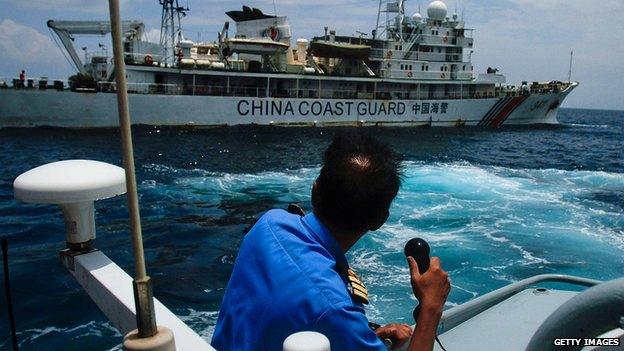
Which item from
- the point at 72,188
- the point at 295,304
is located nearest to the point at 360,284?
the point at 295,304

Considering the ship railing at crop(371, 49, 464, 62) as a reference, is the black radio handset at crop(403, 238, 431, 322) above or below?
below

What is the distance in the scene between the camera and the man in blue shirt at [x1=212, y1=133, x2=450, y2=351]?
1313mm

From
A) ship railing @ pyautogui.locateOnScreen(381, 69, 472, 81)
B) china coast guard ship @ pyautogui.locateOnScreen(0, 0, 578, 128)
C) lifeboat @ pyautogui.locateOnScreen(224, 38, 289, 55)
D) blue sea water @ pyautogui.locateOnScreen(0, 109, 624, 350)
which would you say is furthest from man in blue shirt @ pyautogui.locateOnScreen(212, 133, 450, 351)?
ship railing @ pyautogui.locateOnScreen(381, 69, 472, 81)

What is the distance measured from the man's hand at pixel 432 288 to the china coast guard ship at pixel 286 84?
2703 cm

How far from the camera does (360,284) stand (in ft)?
4.95

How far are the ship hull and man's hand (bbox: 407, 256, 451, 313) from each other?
91.6ft

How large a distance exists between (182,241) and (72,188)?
21.8 ft

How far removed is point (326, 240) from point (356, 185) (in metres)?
0.20

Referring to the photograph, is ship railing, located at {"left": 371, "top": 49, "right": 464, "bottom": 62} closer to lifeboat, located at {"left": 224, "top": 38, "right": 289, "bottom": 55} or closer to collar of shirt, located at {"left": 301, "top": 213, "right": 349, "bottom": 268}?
lifeboat, located at {"left": 224, "top": 38, "right": 289, "bottom": 55}

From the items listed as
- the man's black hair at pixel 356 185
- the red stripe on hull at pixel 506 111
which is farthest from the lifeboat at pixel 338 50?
the man's black hair at pixel 356 185

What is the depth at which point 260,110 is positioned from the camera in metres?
31.1

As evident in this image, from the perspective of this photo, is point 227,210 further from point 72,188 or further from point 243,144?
point 243,144

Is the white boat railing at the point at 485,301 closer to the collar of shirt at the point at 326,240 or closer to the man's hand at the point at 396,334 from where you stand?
the man's hand at the point at 396,334

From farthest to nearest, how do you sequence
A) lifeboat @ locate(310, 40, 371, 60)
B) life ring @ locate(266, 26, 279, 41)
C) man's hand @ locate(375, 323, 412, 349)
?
life ring @ locate(266, 26, 279, 41), lifeboat @ locate(310, 40, 371, 60), man's hand @ locate(375, 323, 412, 349)
